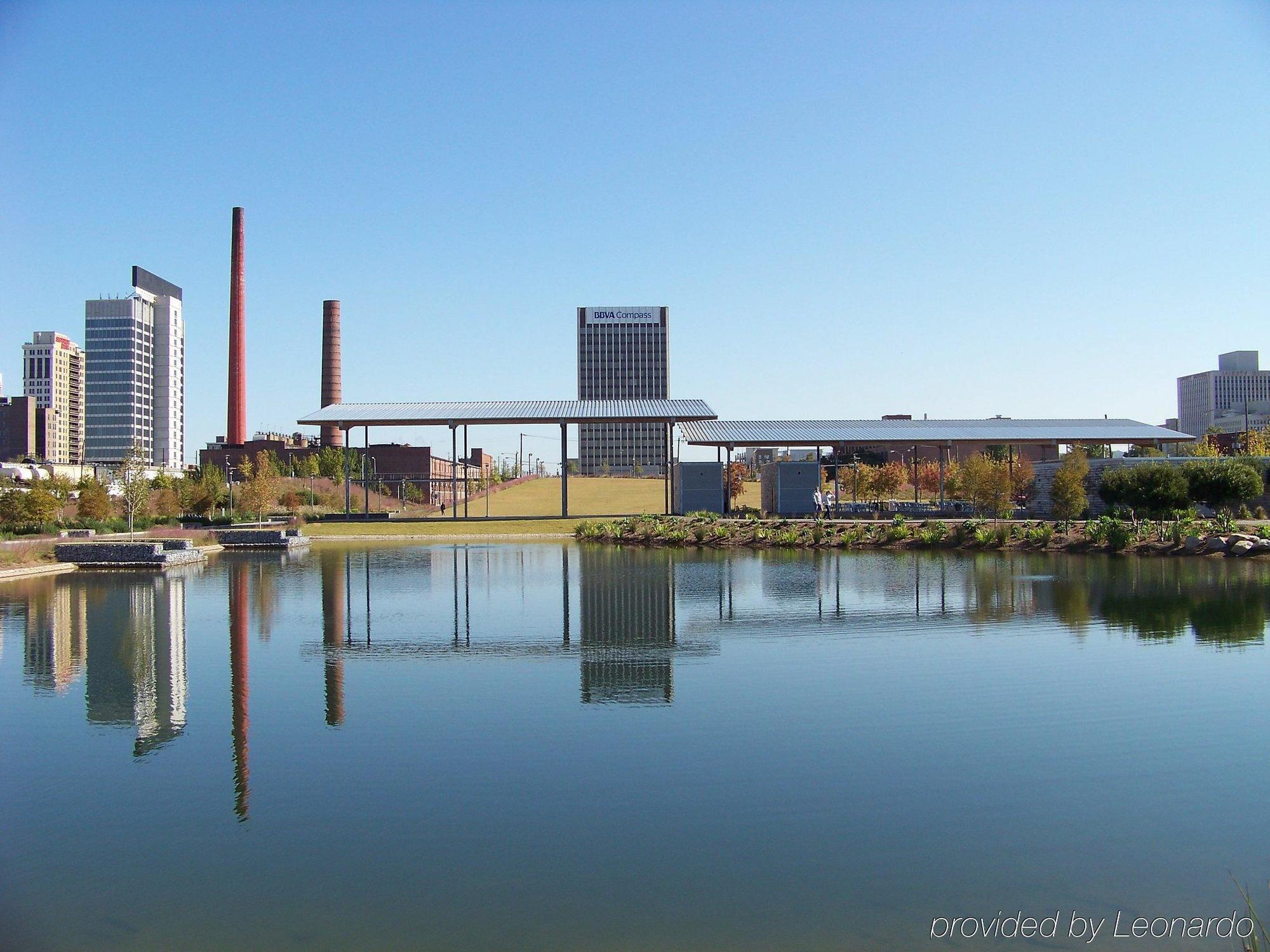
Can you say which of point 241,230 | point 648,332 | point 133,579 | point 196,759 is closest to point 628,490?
point 241,230

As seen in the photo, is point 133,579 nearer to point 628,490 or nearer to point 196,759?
point 196,759

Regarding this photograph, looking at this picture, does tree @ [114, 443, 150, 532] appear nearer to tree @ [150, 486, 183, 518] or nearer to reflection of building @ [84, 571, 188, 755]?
tree @ [150, 486, 183, 518]

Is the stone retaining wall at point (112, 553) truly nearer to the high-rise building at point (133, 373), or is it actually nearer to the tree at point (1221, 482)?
the tree at point (1221, 482)

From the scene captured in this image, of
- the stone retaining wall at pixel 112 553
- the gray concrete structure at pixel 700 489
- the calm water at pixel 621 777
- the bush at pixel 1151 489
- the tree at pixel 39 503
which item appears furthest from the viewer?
the gray concrete structure at pixel 700 489

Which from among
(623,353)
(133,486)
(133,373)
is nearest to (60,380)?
(133,373)

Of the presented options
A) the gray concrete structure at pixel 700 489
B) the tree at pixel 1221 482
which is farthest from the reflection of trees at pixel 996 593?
the gray concrete structure at pixel 700 489

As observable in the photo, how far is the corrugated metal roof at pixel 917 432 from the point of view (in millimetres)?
46312

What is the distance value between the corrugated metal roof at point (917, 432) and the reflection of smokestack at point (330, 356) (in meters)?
36.9

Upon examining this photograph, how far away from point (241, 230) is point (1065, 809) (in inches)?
2874

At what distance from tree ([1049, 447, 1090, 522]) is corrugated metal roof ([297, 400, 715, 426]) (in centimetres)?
1596

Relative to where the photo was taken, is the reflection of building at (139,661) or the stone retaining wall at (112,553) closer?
the reflection of building at (139,661)

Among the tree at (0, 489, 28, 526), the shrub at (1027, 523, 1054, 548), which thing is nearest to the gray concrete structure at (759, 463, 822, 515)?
the shrub at (1027, 523, 1054, 548)

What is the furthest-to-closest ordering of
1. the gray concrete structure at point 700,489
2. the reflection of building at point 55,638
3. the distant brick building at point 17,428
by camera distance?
the distant brick building at point 17,428 → the gray concrete structure at point 700,489 → the reflection of building at point 55,638

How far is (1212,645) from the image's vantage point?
581 inches
